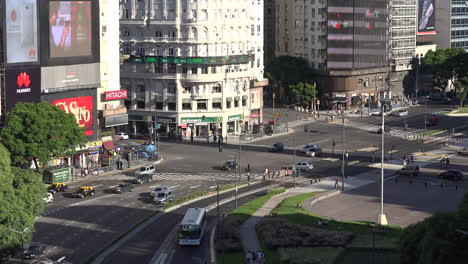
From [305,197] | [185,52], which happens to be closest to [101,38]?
[185,52]

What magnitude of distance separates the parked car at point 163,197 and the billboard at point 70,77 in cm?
2860

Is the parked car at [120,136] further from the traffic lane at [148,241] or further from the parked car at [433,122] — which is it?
the parked car at [433,122]

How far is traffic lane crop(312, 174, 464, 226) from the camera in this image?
110 metres

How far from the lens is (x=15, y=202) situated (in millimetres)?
94000

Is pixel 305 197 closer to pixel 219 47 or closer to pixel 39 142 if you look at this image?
pixel 39 142

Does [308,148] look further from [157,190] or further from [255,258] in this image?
[255,258]

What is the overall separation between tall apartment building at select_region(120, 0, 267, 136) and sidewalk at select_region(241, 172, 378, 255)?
43862mm

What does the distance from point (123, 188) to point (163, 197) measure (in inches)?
319

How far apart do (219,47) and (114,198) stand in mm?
58380

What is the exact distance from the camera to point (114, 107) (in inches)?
6156

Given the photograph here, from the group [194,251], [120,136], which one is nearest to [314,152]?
[120,136]

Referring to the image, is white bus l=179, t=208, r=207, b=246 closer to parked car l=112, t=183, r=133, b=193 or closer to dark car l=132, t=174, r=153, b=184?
parked car l=112, t=183, r=133, b=193

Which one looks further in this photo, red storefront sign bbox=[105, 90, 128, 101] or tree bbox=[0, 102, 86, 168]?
red storefront sign bbox=[105, 90, 128, 101]

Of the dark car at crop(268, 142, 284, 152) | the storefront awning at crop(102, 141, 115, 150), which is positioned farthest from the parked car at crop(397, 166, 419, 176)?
the storefront awning at crop(102, 141, 115, 150)
